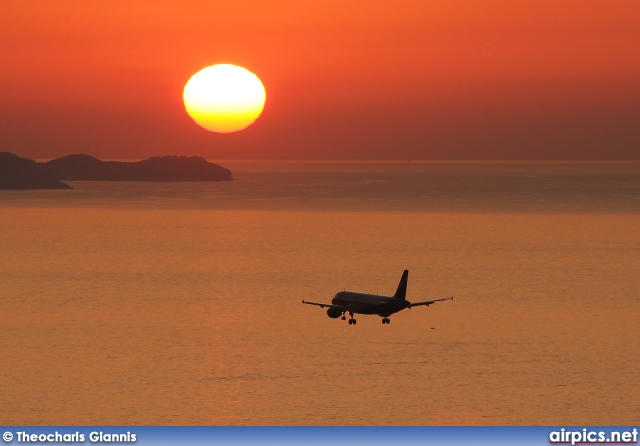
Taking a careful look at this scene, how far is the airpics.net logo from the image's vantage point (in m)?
51.9

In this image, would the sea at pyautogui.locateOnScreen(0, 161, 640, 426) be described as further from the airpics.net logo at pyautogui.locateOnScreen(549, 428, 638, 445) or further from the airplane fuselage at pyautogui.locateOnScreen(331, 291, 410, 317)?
the airpics.net logo at pyautogui.locateOnScreen(549, 428, 638, 445)

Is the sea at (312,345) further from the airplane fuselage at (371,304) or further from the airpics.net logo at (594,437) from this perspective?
the airpics.net logo at (594,437)

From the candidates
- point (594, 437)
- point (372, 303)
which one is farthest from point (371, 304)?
point (594, 437)

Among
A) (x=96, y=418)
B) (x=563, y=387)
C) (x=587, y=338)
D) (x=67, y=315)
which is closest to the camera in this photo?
(x=96, y=418)

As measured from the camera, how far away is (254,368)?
74375 millimetres

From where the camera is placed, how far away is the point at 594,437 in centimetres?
5316

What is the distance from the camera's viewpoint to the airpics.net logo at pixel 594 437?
2044 inches

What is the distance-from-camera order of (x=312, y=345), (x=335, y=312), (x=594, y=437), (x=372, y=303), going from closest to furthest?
(x=594, y=437)
(x=312, y=345)
(x=372, y=303)
(x=335, y=312)

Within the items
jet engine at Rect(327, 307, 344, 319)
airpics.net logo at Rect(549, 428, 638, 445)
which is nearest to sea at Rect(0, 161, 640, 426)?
jet engine at Rect(327, 307, 344, 319)

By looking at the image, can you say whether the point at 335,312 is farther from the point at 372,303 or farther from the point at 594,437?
the point at 594,437

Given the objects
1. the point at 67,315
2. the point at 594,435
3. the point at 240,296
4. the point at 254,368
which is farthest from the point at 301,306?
the point at 594,435

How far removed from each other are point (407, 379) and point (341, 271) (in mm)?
69529

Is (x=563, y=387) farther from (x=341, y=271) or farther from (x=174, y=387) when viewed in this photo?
(x=341, y=271)

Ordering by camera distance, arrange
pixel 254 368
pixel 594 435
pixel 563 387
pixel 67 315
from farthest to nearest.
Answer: pixel 67 315
pixel 254 368
pixel 563 387
pixel 594 435
